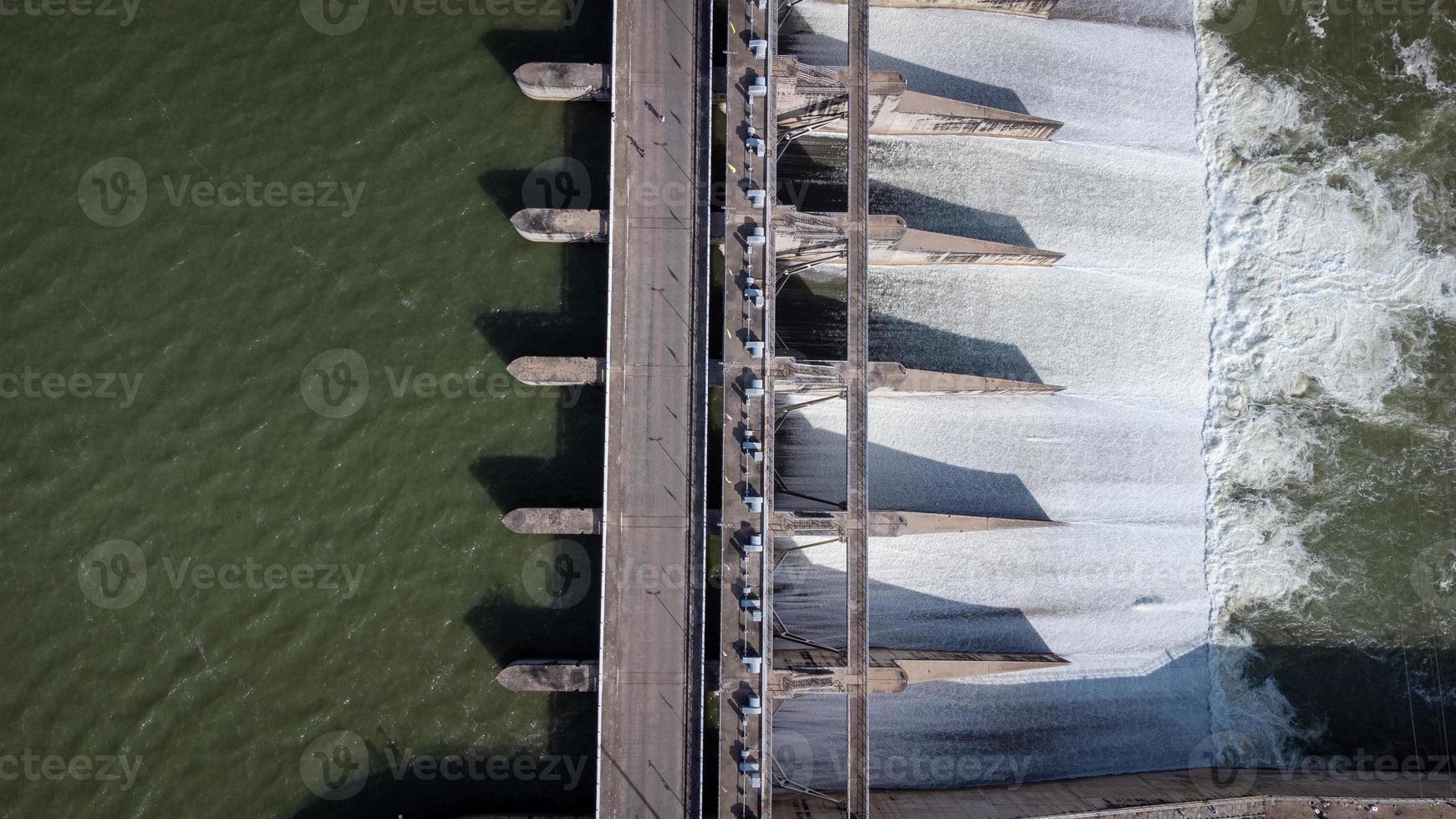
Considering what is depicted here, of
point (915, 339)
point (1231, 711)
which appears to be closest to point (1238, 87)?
point (915, 339)

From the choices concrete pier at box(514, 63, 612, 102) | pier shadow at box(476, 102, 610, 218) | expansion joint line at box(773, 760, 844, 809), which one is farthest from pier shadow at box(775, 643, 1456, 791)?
concrete pier at box(514, 63, 612, 102)

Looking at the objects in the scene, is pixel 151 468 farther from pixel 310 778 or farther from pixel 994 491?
pixel 994 491

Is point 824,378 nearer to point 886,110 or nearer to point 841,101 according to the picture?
point 841,101

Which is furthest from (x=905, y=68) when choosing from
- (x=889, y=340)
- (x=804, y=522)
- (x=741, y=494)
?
(x=804, y=522)

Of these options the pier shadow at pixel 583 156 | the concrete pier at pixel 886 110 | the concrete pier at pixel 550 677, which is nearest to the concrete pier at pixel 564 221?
the pier shadow at pixel 583 156

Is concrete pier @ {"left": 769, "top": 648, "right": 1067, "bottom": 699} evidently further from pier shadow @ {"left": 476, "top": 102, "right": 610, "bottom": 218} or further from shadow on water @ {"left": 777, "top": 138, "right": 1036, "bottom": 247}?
pier shadow @ {"left": 476, "top": 102, "right": 610, "bottom": 218}

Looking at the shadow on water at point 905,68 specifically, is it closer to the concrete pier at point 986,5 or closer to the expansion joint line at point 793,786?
the concrete pier at point 986,5
